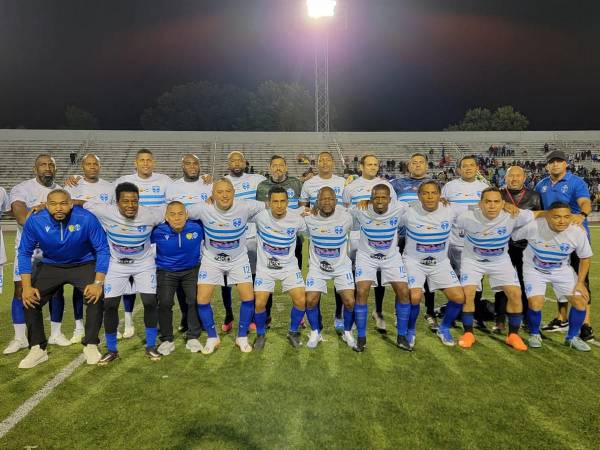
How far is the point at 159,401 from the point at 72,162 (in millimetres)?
30396

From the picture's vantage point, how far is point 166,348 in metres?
5.01

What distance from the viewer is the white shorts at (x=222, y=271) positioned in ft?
17.0

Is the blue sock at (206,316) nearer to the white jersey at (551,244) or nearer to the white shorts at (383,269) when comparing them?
the white shorts at (383,269)

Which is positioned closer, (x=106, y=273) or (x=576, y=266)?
(x=106, y=273)

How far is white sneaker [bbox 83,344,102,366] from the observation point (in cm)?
468

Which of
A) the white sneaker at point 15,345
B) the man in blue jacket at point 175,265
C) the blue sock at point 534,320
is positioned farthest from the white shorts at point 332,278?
the white sneaker at point 15,345

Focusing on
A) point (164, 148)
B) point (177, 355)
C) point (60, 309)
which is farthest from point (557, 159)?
point (164, 148)

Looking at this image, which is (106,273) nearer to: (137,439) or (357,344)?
(137,439)

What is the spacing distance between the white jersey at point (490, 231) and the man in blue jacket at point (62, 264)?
4333mm

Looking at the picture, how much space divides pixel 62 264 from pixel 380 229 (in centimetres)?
367

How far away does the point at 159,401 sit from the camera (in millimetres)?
3832

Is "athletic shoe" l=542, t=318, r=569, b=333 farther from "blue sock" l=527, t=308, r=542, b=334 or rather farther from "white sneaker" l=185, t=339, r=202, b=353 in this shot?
"white sneaker" l=185, t=339, r=202, b=353

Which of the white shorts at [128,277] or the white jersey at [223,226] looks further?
the white jersey at [223,226]

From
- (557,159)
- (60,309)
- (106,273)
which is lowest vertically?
(60,309)
